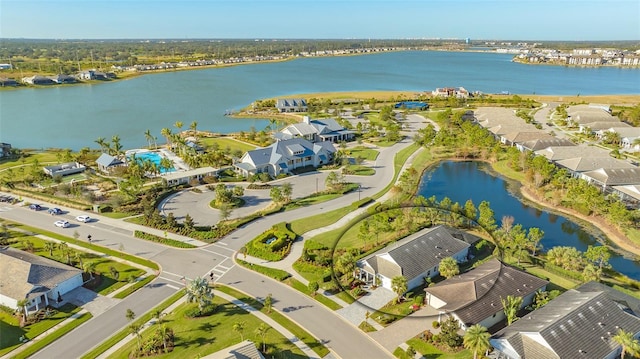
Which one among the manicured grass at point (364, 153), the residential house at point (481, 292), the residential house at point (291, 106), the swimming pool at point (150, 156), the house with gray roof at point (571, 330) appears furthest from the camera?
the residential house at point (291, 106)

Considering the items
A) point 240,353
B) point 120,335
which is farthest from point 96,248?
point 240,353

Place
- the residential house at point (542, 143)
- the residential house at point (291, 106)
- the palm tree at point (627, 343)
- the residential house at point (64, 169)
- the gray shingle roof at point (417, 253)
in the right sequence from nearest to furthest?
the palm tree at point (627, 343) → the gray shingle roof at point (417, 253) → the residential house at point (64, 169) → the residential house at point (542, 143) → the residential house at point (291, 106)

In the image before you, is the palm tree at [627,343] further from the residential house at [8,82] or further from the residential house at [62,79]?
the residential house at [62,79]

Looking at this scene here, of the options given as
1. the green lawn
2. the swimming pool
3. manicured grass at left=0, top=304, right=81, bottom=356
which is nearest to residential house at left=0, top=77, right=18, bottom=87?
the swimming pool

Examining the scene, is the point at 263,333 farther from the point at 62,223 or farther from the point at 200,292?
the point at 62,223

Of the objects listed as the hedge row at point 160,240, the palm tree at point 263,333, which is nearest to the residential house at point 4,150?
the hedge row at point 160,240

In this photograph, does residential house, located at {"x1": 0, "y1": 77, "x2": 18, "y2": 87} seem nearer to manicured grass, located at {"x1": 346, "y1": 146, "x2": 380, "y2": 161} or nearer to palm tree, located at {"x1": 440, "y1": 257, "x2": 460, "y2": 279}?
manicured grass, located at {"x1": 346, "y1": 146, "x2": 380, "y2": 161}

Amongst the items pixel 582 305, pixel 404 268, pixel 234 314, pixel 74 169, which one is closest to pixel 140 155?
pixel 74 169
